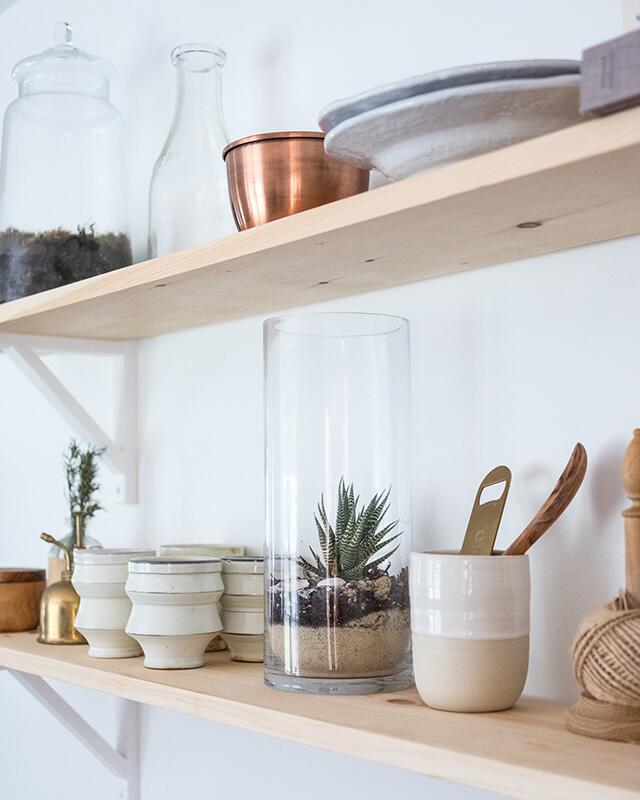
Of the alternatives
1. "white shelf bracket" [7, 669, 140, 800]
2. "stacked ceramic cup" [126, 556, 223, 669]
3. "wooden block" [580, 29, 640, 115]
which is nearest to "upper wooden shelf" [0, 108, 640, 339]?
"wooden block" [580, 29, 640, 115]

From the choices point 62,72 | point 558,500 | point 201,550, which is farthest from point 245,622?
point 62,72

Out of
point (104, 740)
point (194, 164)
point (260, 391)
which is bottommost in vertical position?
point (104, 740)

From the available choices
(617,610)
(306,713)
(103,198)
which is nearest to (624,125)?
(617,610)

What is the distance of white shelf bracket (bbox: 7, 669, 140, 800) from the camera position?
1312 millimetres

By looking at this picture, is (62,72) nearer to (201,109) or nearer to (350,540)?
(201,109)

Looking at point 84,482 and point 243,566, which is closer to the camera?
point 243,566

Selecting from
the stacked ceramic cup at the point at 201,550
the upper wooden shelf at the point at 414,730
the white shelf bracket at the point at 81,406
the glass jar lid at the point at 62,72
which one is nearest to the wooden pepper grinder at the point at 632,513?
the upper wooden shelf at the point at 414,730

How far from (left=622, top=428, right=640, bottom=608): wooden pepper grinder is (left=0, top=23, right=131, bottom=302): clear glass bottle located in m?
0.75

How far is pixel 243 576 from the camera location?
1.06 meters

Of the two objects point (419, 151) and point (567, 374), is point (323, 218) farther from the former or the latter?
point (567, 374)

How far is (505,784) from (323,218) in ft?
1.42

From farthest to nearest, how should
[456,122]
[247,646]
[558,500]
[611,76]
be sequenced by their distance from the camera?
[247,646], [558,500], [456,122], [611,76]

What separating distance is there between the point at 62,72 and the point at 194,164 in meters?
0.32

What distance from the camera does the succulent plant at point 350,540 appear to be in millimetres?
893
